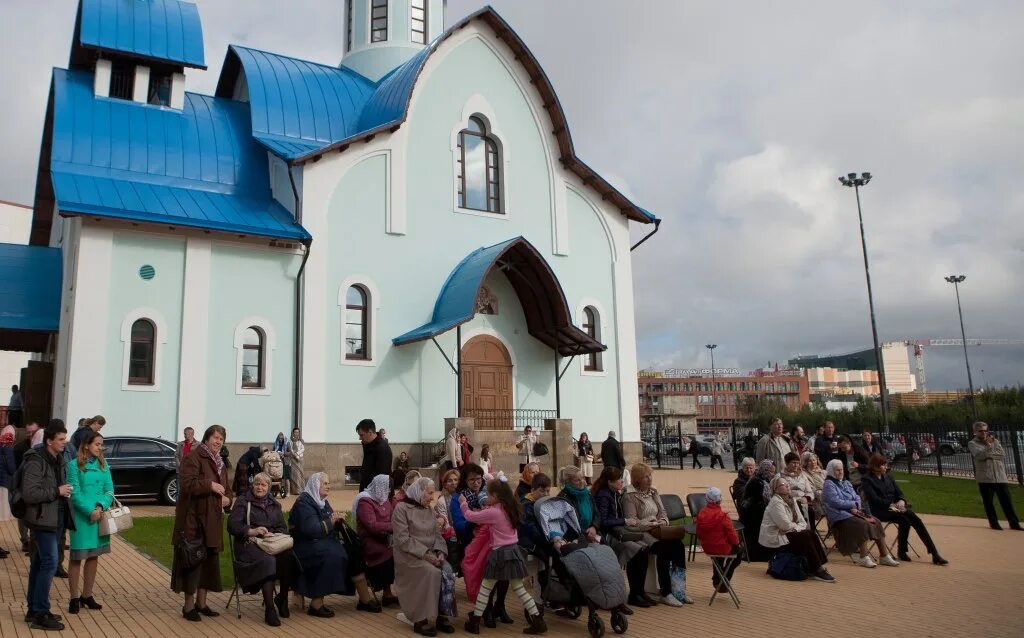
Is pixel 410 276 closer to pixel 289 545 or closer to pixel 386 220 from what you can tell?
pixel 386 220

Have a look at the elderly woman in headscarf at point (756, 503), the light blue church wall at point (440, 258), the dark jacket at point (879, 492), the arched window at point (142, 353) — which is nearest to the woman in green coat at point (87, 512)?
the elderly woman in headscarf at point (756, 503)

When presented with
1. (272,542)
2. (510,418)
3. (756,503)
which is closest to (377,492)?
(272,542)

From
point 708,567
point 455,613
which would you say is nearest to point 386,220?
point 708,567

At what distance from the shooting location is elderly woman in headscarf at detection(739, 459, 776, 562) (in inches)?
411

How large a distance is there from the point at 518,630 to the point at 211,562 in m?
2.96

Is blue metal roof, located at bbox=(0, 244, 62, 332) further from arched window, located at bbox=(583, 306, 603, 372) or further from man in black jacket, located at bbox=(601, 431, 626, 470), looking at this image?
arched window, located at bbox=(583, 306, 603, 372)

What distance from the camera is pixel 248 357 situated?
62.5 feet

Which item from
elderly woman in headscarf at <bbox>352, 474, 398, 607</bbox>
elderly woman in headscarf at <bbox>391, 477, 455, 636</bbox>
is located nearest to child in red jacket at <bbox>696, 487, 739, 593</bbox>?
elderly woman in headscarf at <bbox>391, 477, 455, 636</bbox>

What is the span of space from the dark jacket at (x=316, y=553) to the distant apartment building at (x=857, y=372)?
Answer: 147776mm

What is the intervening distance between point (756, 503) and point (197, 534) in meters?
6.81

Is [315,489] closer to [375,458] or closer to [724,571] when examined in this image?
[375,458]

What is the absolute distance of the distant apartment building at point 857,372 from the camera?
15850cm

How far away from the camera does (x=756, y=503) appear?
10.5 metres

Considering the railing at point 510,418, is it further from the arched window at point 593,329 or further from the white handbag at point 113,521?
the white handbag at point 113,521
